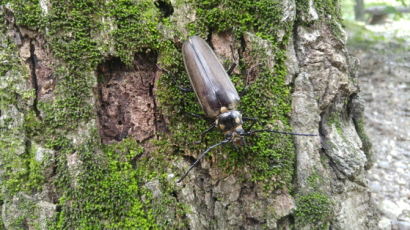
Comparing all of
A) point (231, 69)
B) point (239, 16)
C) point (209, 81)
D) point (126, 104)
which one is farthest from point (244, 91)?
point (126, 104)

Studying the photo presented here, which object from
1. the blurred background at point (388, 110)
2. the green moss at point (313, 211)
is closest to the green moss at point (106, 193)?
the green moss at point (313, 211)

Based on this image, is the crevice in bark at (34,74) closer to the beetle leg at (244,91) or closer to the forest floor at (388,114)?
the beetle leg at (244,91)

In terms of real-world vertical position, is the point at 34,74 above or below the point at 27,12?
below

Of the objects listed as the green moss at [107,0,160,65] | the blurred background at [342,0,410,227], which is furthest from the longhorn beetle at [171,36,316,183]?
the blurred background at [342,0,410,227]

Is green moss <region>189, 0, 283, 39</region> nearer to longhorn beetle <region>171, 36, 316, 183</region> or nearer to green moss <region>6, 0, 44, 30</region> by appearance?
longhorn beetle <region>171, 36, 316, 183</region>

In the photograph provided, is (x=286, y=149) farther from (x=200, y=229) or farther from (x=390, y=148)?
(x=390, y=148)

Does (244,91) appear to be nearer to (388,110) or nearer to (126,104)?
(126,104)

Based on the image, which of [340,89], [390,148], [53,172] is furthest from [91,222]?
[390,148]
